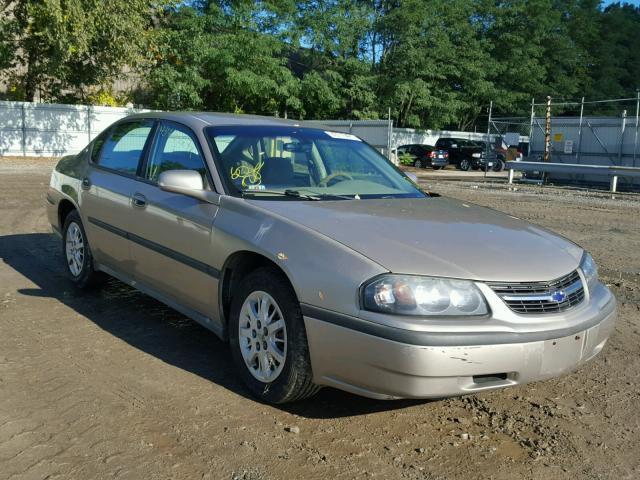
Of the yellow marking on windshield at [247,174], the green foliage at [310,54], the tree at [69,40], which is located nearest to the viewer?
the yellow marking on windshield at [247,174]

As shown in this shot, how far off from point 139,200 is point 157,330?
979 millimetres

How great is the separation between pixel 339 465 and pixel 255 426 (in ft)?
1.85

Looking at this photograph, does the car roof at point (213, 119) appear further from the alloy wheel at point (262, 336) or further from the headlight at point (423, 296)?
the headlight at point (423, 296)

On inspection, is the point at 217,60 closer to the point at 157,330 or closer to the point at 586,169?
the point at 586,169

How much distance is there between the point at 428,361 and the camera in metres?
3.06

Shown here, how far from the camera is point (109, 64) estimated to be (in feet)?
87.1

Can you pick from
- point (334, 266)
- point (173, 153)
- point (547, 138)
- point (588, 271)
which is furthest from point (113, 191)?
point (547, 138)

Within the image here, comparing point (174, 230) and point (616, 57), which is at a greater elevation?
point (616, 57)

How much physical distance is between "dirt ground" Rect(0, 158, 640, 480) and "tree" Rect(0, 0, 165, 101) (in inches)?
790

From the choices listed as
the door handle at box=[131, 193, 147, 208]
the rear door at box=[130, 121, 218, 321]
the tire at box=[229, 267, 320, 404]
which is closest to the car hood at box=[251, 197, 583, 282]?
the tire at box=[229, 267, 320, 404]

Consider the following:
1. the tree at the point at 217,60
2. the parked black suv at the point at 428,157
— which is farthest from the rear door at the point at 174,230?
the parked black suv at the point at 428,157

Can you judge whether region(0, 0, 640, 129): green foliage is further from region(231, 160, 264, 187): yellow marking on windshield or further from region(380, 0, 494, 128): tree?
region(231, 160, 264, 187): yellow marking on windshield

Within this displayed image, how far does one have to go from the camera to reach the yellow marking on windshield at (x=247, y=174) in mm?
4277

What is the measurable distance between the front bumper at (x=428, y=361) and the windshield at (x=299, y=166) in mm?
1229
